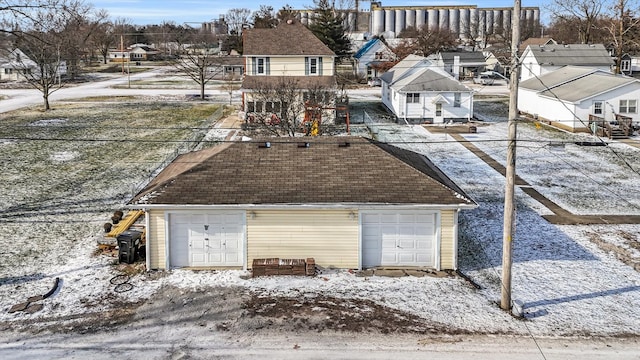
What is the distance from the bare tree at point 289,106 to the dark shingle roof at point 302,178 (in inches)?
518

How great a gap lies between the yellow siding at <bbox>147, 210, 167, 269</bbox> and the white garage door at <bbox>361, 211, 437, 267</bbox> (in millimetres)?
6163

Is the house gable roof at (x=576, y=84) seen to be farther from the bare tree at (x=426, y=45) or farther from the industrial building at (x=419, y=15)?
the industrial building at (x=419, y=15)

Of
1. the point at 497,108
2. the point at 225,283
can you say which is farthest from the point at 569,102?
the point at 225,283

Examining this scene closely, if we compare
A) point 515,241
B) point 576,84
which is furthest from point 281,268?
point 576,84

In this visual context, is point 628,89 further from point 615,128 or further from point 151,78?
point 151,78

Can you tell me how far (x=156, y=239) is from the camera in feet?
60.3

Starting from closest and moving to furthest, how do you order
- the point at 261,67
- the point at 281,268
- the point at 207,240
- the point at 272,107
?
the point at 281,268 → the point at 207,240 → the point at 272,107 → the point at 261,67

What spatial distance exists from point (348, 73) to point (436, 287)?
7367cm

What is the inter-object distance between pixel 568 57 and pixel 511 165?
51.8m

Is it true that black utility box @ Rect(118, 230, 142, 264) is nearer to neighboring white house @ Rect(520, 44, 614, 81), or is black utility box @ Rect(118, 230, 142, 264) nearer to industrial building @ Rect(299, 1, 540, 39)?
neighboring white house @ Rect(520, 44, 614, 81)

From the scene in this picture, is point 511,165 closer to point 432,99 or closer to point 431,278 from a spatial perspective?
point 431,278

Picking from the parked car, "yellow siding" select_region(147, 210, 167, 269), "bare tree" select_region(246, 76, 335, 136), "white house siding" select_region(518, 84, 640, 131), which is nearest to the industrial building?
the parked car

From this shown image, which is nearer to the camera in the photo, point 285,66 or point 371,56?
point 285,66

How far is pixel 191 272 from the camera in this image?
1823 centimetres
